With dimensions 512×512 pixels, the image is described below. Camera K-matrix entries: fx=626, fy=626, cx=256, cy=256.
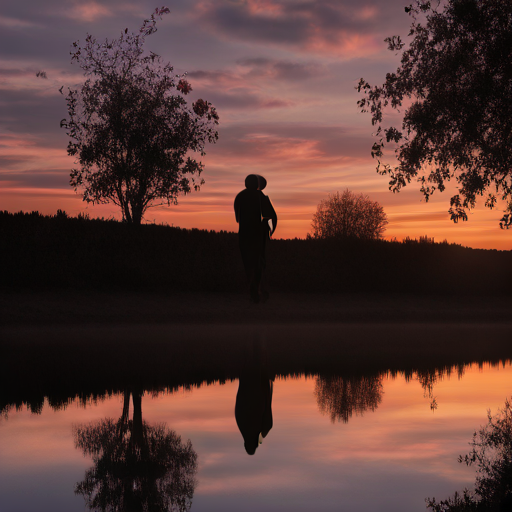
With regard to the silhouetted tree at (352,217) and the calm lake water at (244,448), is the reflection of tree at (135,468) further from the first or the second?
the silhouetted tree at (352,217)

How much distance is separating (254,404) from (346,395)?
1.40 m

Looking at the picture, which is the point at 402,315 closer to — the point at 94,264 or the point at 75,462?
the point at 94,264

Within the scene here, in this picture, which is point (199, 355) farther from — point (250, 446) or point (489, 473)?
point (489, 473)

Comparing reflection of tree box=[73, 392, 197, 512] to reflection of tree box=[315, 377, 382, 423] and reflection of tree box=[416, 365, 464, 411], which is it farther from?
reflection of tree box=[416, 365, 464, 411]

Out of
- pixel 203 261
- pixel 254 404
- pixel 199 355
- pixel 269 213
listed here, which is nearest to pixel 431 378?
pixel 254 404

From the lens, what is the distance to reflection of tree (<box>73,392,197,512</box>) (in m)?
4.39

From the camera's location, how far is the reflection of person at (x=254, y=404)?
624 cm

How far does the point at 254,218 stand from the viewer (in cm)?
1983

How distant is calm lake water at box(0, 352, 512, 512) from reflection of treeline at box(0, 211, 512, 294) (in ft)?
53.9

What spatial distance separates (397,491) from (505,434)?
2.28 metres

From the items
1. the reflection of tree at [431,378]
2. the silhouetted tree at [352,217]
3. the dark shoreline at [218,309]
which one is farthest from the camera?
the silhouetted tree at [352,217]

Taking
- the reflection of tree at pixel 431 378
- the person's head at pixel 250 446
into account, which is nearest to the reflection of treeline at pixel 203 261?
the reflection of tree at pixel 431 378

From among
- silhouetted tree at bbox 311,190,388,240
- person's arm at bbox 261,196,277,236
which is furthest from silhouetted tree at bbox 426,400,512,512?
silhouetted tree at bbox 311,190,388,240

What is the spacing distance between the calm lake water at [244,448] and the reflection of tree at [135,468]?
12 millimetres
